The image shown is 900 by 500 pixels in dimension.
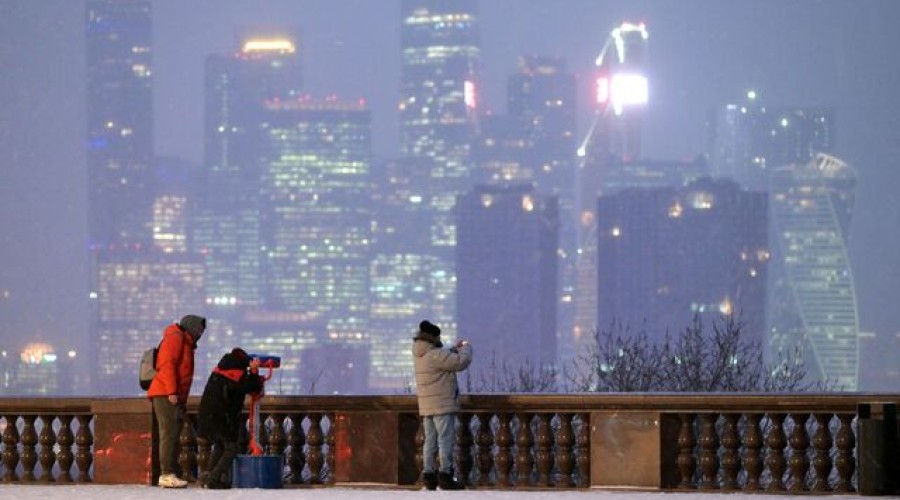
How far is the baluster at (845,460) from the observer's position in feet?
63.7

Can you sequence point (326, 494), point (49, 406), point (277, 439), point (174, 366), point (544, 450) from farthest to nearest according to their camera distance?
point (49, 406) → point (277, 439) → point (174, 366) → point (544, 450) → point (326, 494)

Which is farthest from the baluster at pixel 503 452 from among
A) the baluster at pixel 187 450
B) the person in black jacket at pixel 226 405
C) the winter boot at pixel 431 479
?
the baluster at pixel 187 450

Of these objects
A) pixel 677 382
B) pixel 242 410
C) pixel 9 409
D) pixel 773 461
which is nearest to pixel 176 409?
pixel 242 410

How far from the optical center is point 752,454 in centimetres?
1961

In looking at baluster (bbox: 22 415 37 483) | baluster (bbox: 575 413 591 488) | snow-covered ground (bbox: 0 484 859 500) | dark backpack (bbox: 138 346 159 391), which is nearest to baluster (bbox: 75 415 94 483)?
baluster (bbox: 22 415 37 483)

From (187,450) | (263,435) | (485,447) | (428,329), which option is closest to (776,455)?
(485,447)

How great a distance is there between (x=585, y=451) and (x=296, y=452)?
273 centimetres

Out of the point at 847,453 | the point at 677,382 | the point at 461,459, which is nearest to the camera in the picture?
the point at 847,453

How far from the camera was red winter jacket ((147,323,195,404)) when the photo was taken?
21000 mm

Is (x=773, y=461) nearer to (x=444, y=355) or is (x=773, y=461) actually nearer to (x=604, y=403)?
(x=604, y=403)

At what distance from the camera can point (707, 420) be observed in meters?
20.0

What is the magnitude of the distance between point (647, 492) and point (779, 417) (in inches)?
52.5

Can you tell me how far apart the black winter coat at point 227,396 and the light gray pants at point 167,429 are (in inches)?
15.3

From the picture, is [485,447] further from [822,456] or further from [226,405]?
[822,456]
